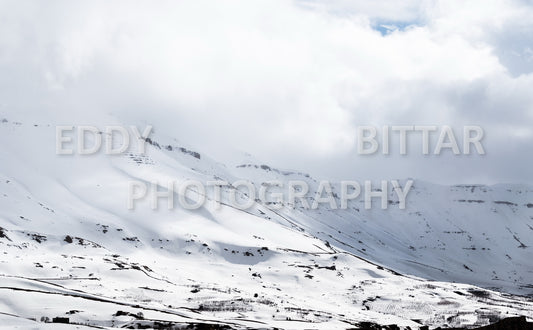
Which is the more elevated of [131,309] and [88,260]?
[88,260]

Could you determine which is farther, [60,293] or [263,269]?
[263,269]

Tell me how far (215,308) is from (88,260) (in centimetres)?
5194

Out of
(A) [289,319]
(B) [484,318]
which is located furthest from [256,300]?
(B) [484,318]

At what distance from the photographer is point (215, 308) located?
116 metres

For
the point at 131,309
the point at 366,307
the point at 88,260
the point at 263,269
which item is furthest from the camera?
the point at 263,269

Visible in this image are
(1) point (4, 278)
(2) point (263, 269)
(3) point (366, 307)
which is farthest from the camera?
(2) point (263, 269)

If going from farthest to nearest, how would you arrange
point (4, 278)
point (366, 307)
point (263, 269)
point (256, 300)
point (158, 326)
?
1. point (263, 269)
2. point (366, 307)
3. point (256, 300)
4. point (4, 278)
5. point (158, 326)

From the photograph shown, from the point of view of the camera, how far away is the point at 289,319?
106938 mm

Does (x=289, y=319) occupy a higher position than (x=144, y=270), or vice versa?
(x=144, y=270)

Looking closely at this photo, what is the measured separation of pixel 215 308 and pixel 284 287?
48872 millimetres

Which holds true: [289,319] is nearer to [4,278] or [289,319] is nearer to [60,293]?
[60,293]

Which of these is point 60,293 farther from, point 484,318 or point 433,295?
point 433,295

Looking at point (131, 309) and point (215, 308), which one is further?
point (215, 308)

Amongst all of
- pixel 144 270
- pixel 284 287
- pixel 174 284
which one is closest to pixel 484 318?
pixel 284 287
